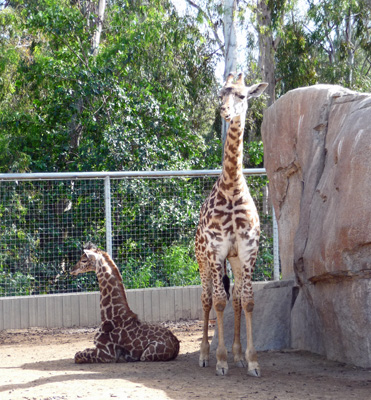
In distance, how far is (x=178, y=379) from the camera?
18.3 ft

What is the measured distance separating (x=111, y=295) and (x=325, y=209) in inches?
99.0

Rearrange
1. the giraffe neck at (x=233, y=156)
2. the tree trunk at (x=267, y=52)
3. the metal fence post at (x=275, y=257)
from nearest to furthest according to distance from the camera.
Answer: the giraffe neck at (x=233, y=156)
the metal fence post at (x=275, y=257)
the tree trunk at (x=267, y=52)

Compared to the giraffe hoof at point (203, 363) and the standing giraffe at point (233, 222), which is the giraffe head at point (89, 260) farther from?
the giraffe hoof at point (203, 363)

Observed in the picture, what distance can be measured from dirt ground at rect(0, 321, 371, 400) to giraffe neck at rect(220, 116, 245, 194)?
1.82 meters

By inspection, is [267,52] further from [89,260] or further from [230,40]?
[89,260]

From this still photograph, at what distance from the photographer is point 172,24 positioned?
16672 mm

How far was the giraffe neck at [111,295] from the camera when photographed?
692 centimetres

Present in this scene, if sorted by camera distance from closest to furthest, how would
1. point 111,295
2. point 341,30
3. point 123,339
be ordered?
point 123,339 < point 111,295 < point 341,30

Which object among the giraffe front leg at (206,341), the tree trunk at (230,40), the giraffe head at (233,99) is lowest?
the giraffe front leg at (206,341)

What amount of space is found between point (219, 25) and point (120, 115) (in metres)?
6.28

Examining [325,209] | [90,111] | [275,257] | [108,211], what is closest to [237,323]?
[325,209]

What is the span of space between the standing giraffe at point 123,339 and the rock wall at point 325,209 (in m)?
1.54

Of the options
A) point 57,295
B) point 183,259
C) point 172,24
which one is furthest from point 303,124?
point 172,24

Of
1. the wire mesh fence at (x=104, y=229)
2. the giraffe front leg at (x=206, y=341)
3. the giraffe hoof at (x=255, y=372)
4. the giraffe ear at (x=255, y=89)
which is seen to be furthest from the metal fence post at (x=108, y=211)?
the giraffe hoof at (x=255, y=372)
